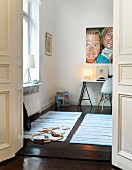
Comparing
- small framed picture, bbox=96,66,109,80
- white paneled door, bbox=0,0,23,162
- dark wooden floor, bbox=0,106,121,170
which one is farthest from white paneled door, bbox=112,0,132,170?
small framed picture, bbox=96,66,109,80

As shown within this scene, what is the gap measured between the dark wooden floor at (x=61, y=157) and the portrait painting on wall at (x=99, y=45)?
4109 millimetres

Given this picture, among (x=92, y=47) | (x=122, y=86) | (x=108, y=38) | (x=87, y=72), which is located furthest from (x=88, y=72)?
(x=122, y=86)

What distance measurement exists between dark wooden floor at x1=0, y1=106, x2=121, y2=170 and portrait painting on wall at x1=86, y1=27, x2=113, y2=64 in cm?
411

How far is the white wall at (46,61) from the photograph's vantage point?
6.00 m

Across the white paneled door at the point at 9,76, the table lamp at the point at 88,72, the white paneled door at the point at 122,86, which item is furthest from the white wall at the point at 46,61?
the white paneled door at the point at 122,86

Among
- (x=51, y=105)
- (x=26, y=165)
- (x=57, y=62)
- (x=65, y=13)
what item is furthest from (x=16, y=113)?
(x=65, y=13)

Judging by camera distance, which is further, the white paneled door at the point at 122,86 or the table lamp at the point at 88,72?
the table lamp at the point at 88,72

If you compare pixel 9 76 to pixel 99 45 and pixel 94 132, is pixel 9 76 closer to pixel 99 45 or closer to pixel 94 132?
pixel 94 132

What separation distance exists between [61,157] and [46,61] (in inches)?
158

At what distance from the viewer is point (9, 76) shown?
269 cm

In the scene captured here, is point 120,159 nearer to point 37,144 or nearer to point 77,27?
point 37,144

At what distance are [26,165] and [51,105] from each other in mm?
4340

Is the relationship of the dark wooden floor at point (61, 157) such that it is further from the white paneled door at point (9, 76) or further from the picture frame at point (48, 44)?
the picture frame at point (48, 44)

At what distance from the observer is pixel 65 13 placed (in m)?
7.19
